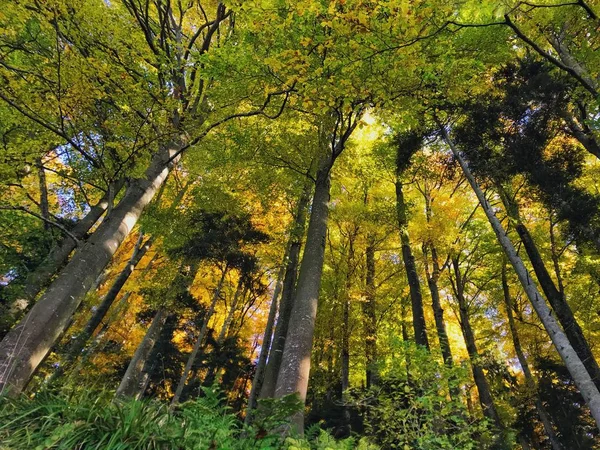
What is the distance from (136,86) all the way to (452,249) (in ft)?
33.7

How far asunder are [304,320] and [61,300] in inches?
131

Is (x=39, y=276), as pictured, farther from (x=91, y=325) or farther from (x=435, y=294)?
(x=435, y=294)

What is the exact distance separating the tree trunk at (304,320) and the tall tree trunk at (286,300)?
1.91m

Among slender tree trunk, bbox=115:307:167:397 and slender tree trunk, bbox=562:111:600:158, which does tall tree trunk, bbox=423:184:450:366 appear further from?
slender tree trunk, bbox=115:307:167:397

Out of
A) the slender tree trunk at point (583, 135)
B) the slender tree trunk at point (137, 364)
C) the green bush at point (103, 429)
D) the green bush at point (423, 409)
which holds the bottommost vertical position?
the green bush at point (103, 429)

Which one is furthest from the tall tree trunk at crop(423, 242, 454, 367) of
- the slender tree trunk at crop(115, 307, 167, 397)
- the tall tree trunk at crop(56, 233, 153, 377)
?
the tall tree trunk at crop(56, 233, 153, 377)

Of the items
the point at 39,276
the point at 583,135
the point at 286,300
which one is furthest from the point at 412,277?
the point at 39,276

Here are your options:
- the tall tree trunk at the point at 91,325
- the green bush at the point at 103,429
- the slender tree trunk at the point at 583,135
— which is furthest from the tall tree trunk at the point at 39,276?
the slender tree trunk at the point at 583,135

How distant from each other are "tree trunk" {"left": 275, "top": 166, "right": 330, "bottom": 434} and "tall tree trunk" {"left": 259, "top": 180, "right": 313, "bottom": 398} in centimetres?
191

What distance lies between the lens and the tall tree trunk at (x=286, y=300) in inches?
291

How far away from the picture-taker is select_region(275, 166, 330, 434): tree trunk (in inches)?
185

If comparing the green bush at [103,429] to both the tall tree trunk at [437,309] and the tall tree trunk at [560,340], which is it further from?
the tall tree trunk at [437,309]

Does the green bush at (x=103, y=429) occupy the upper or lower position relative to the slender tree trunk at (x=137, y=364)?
lower

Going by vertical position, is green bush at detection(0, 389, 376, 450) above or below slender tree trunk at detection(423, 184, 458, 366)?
below
